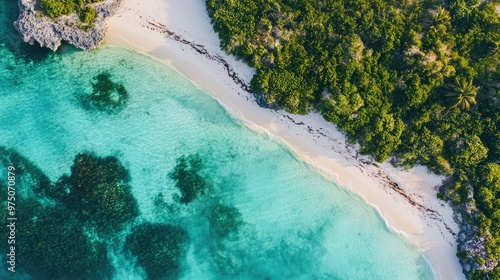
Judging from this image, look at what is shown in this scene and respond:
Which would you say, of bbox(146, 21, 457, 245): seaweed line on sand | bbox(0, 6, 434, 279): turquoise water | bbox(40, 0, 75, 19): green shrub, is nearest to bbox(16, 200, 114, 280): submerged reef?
bbox(0, 6, 434, 279): turquoise water

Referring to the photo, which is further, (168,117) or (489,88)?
(168,117)

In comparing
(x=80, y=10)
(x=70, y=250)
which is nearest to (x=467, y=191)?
(x=70, y=250)

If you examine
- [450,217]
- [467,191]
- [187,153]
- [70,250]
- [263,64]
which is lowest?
[70,250]

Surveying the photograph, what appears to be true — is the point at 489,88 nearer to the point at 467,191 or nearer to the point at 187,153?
the point at 467,191

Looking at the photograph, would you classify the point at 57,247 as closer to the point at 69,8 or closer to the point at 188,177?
the point at 188,177

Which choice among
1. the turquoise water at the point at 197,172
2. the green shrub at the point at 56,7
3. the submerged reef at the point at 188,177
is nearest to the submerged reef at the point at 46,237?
the turquoise water at the point at 197,172

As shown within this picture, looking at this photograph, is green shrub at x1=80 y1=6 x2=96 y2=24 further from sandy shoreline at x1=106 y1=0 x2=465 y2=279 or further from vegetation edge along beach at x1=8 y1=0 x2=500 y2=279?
vegetation edge along beach at x1=8 y1=0 x2=500 y2=279

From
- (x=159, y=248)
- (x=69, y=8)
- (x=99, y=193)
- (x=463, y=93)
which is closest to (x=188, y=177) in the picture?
(x=159, y=248)
